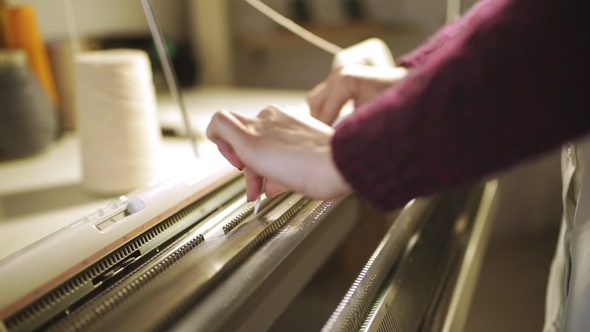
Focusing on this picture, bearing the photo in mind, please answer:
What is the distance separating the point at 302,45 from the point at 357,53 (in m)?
0.67

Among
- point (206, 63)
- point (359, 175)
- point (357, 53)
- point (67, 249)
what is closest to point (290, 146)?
point (359, 175)

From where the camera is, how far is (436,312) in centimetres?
59

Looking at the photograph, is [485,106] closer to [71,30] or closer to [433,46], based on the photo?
[433,46]

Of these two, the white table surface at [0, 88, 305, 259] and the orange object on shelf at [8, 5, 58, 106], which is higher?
the orange object on shelf at [8, 5, 58, 106]

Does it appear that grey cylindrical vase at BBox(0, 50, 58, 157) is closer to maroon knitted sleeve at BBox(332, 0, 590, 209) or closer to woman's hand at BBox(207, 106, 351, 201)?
woman's hand at BBox(207, 106, 351, 201)

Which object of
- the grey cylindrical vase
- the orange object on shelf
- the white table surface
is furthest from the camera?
the orange object on shelf

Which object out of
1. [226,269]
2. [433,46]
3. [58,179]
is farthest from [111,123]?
[433,46]

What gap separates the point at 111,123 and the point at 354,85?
0.33 meters

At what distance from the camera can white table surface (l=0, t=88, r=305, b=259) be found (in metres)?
0.56

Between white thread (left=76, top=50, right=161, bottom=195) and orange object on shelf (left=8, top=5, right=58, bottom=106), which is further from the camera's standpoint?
orange object on shelf (left=8, top=5, right=58, bottom=106)

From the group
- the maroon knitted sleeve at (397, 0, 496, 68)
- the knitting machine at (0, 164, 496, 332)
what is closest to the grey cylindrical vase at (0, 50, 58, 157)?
the knitting machine at (0, 164, 496, 332)

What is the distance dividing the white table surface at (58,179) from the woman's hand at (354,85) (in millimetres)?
168

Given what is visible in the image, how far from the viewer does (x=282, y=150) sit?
41 centimetres

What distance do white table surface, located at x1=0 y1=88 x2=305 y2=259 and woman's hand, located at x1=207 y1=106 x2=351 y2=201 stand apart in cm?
12
